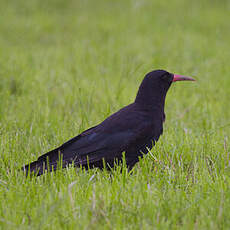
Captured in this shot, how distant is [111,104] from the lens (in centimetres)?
521

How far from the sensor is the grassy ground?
2.65 metres

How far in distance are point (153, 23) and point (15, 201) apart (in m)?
7.68

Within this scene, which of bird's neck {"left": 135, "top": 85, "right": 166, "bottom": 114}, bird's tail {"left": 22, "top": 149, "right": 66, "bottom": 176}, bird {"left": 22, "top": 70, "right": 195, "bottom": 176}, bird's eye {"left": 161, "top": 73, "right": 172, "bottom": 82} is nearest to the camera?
bird's tail {"left": 22, "top": 149, "right": 66, "bottom": 176}

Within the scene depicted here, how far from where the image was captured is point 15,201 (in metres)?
2.78

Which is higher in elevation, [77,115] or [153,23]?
[153,23]

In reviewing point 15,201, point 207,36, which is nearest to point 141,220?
point 15,201

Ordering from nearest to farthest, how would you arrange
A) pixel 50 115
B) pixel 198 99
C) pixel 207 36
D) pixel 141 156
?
pixel 141 156 → pixel 50 115 → pixel 198 99 → pixel 207 36

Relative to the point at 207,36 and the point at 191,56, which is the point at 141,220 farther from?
the point at 207,36

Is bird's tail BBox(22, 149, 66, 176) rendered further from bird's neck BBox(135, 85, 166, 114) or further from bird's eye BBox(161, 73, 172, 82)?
bird's eye BBox(161, 73, 172, 82)

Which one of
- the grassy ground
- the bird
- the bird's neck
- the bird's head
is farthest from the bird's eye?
the grassy ground

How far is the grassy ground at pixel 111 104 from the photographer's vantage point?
104 inches

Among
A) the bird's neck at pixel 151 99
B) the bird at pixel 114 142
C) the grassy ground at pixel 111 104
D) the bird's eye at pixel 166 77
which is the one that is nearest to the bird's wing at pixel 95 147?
the bird at pixel 114 142

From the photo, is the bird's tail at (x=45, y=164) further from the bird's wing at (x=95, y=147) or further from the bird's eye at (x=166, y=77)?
the bird's eye at (x=166, y=77)

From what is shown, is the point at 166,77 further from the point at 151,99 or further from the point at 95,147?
the point at 95,147
